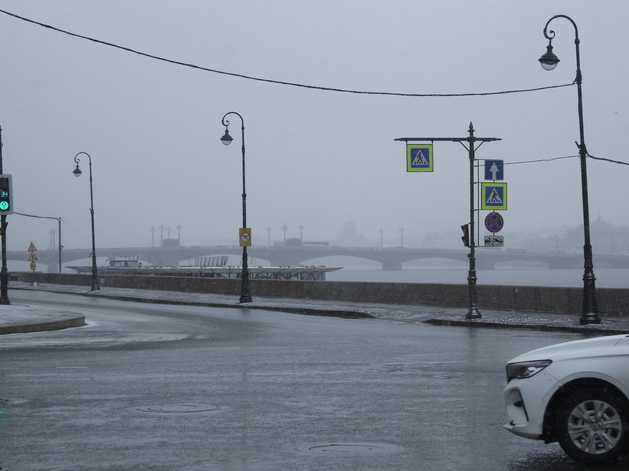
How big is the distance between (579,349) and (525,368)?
48 centimetres

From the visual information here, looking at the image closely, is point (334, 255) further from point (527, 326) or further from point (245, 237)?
point (527, 326)

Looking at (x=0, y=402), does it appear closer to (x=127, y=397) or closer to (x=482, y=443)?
(x=127, y=397)

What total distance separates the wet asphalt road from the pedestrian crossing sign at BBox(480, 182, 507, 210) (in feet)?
26.7

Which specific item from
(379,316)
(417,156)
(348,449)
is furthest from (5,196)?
(348,449)

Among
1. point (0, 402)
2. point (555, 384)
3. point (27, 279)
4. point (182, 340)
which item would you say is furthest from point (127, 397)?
point (27, 279)

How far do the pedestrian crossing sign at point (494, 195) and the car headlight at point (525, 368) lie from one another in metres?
18.1

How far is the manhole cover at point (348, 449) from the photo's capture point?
676cm

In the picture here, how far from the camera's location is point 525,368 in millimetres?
6844

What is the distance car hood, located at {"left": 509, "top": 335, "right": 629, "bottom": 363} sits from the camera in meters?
6.57

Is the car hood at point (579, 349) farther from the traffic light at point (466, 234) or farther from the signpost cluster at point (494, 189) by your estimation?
the signpost cluster at point (494, 189)

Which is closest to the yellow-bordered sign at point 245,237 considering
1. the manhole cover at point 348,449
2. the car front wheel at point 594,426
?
the manhole cover at point 348,449

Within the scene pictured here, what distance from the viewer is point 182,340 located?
57.1 ft

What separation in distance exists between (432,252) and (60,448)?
12289 cm

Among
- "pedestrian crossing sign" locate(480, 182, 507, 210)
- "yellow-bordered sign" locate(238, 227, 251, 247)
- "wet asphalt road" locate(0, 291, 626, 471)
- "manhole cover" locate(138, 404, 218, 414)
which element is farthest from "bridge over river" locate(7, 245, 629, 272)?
"manhole cover" locate(138, 404, 218, 414)
